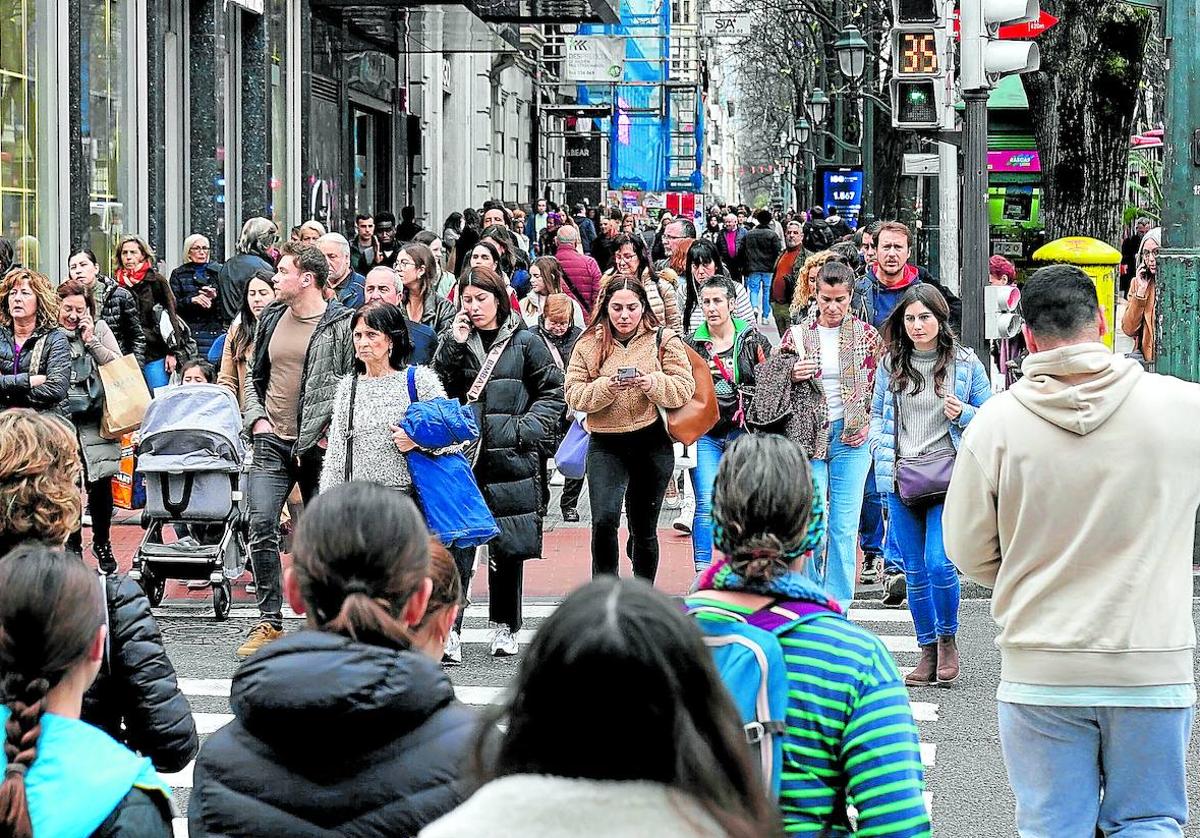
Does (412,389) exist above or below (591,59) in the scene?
below

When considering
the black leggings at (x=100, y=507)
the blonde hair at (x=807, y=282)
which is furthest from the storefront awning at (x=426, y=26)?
the black leggings at (x=100, y=507)

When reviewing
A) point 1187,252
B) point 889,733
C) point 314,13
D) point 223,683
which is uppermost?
point 314,13

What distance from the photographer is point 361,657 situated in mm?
2893

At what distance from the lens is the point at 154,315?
1430 centimetres

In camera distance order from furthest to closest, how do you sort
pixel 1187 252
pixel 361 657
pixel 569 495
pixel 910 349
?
pixel 569 495, pixel 1187 252, pixel 910 349, pixel 361 657

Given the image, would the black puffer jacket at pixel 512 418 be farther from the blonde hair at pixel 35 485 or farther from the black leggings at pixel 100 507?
the blonde hair at pixel 35 485

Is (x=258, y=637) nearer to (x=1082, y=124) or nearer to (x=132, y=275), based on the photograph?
(x=132, y=275)

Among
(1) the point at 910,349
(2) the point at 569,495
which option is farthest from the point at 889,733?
(2) the point at 569,495

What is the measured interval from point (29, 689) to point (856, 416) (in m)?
6.43

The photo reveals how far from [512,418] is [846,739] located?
5.73 metres

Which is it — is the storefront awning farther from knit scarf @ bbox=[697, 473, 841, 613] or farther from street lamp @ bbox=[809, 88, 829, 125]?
knit scarf @ bbox=[697, 473, 841, 613]

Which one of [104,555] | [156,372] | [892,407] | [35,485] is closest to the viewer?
[35,485]

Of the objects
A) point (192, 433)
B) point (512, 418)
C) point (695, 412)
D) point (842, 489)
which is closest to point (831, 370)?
point (842, 489)

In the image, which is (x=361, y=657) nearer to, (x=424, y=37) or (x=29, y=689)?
(x=29, y=689)
